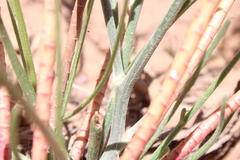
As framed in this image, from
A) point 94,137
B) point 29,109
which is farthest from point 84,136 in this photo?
point 29,109

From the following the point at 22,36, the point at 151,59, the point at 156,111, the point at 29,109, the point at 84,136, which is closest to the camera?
the point at 29,109

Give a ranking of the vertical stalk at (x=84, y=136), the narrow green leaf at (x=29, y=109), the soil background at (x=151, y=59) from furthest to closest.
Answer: the soil background at (x=151, y=59) → the vertical stalk at (x=84, y=136) → the narrow green leaf at (x=29, y=109)

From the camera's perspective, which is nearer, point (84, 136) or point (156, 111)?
point (156, 111)

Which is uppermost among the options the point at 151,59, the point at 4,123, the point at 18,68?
the point at 18,68

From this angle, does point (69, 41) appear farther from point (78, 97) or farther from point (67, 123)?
point (78, 97)

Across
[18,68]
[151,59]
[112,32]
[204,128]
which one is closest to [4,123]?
[18,68]

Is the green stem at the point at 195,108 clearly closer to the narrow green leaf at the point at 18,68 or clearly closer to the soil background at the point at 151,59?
the narrow green leaf at the point at 18,68

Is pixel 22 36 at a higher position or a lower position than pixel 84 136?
higher

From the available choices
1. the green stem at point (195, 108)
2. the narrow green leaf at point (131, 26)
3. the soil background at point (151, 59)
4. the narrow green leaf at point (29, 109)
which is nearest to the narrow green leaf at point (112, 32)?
the narrow green leaf at point (131, 26)

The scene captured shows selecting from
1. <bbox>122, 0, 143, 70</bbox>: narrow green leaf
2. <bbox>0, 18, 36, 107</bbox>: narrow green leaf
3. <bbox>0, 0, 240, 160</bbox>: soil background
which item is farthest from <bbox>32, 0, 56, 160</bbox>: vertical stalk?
<bbox>0, 0, 240, 160</bbox>: soil background

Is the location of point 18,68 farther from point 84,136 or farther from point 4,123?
point 84,136

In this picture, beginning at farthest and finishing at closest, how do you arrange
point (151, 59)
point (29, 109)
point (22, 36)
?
point (151, 59)
point (22, 36)
point (29, 109)

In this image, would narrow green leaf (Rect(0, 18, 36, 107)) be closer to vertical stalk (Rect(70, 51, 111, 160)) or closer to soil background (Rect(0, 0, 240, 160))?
vertical stalk (Rect(70, 51, 111, 160))
